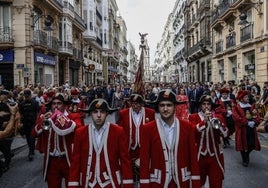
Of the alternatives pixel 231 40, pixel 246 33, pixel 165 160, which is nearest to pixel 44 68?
pixel 246 33

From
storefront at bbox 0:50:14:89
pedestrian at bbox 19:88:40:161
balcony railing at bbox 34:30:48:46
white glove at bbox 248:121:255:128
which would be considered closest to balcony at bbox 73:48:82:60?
balcony railing at bbox 34:30:48:46

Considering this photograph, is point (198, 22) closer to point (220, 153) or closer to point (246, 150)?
point (246, 150)

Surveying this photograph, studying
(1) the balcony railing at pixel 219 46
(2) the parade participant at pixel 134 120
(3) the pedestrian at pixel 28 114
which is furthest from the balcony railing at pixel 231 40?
(2) the parade participant at pixel 134 120

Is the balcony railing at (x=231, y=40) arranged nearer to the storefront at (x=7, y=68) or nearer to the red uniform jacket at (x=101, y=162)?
the storefront at (x=7, y=68)

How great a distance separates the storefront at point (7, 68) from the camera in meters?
23.7

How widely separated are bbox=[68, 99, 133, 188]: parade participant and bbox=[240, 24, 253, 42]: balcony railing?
72.6ft

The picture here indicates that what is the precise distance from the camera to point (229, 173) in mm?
8016

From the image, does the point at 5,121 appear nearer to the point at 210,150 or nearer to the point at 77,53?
the point at 210,150

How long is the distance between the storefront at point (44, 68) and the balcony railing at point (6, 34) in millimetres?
2101

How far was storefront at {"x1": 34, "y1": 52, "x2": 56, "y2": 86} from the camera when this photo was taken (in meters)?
25.9

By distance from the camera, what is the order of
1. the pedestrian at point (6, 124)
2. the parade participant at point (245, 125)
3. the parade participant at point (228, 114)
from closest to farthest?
the pedestrian at point (6, 124)
the parade participant at point (245, 125)
the parade participant at point (228, 114)

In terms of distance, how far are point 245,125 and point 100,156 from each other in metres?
5.41

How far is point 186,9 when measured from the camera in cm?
5597

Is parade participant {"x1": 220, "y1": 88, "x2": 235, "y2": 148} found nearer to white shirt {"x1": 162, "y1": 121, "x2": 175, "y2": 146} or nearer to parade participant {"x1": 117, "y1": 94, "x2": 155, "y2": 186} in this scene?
→ parade participant {"x1": 117, "y1": 94, "x2": 155, "y2": 186}
